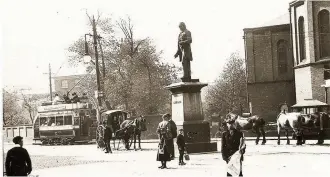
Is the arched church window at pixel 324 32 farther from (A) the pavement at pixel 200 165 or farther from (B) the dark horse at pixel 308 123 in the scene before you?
(A) the pavement at pixel 200 165

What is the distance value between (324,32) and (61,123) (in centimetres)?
1491

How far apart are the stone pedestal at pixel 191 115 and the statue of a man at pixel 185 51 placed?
1.26ft

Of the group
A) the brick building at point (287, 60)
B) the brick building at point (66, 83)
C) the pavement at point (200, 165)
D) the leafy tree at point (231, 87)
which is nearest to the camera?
the pavement at point (200, 165)

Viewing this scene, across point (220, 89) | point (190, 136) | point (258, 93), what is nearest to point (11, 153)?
point (190, 136)

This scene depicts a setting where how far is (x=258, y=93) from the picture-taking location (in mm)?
41406

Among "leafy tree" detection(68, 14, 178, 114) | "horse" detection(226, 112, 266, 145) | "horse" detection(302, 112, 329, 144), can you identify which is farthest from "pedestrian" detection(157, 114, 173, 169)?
"leafy tree" detection(68, 14, 178, 114)

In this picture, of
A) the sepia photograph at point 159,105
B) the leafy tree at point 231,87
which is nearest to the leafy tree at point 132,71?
the sepia photograph at point 159,105

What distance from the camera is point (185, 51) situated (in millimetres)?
19125

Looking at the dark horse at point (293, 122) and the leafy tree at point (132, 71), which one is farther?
the leafy tree at point (132, 71)

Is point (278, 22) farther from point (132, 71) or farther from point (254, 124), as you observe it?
point (254, 124)

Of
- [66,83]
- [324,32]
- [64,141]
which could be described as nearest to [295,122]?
[324,32]

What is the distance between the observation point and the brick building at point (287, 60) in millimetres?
33125

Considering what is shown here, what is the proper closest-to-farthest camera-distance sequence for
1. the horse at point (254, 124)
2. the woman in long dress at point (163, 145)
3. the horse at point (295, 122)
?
1. the woman in long dress at point (163, 145)
2. the horse at point (295, 122)
3. the horse at point (254, 124)

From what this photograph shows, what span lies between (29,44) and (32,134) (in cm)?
1310
